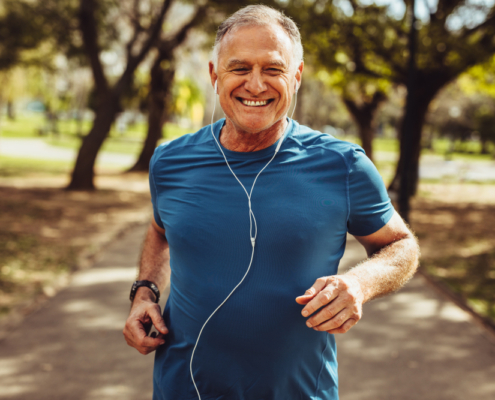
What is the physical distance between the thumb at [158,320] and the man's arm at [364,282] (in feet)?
2.03

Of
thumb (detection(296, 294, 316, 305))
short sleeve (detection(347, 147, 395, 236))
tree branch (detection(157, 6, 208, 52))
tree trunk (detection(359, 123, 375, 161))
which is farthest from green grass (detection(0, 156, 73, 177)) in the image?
thumb (detection(296, 294, 316, 305))

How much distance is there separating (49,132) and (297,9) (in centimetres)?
4127

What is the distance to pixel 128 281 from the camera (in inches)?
270

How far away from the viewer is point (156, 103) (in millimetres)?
22594

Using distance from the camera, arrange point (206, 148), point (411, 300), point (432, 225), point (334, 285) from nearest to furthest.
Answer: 1. point (334, 285)
2. point (206, 148)
3. point (411, 300)
4. point (432, 225)

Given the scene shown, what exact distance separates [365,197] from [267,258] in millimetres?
420

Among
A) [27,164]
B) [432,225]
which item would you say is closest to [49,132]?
[27,164]

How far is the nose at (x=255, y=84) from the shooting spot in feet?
6.16

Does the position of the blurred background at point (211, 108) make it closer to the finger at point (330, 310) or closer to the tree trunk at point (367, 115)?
the tree trunk at point (367, 115)

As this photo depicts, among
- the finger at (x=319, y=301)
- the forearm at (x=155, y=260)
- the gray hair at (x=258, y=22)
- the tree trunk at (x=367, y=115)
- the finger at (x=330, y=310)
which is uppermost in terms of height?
the gray hair at (x=258, y=22)

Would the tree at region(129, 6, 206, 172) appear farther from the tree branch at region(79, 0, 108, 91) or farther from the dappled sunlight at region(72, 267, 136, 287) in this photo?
the dappled sunlight at region(72, 267, 136, 287)

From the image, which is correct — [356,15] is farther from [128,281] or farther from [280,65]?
[280,65]

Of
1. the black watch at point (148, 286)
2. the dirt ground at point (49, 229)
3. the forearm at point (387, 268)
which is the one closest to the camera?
the forearm at point (387, 268)

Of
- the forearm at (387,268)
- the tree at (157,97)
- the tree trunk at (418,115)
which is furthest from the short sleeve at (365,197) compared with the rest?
the tree at (157,97)
